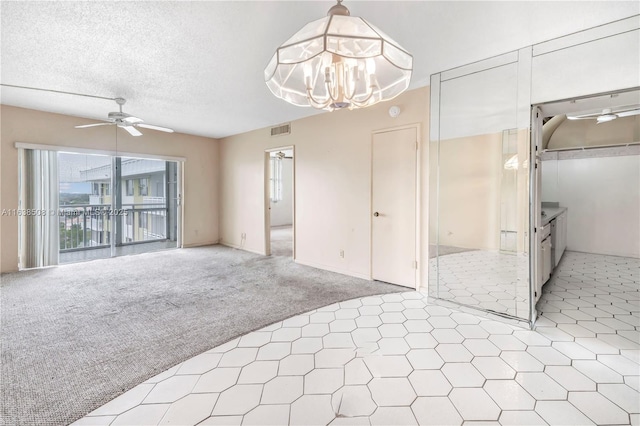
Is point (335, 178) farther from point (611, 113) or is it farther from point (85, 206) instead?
point (85, 206)

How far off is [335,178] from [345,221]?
2.18ft

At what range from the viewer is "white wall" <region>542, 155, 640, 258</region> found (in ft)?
14.9

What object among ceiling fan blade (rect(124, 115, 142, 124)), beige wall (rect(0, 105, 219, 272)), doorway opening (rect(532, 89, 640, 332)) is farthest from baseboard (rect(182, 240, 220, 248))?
doorway opening (rect(532, 89, 640, 332))

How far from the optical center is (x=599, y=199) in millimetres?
4848

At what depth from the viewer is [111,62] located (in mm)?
2635

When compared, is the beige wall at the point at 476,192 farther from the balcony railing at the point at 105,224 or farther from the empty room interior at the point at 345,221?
the balcony railing at the point at 105,224

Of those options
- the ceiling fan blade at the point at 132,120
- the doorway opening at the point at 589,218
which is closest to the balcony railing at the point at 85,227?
the ceiling fan blade at the point at 132,120

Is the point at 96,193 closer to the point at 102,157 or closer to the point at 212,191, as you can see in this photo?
the point at 102,157

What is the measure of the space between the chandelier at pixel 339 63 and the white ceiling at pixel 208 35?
66 centimetres

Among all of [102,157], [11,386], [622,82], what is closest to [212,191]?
[102,157]

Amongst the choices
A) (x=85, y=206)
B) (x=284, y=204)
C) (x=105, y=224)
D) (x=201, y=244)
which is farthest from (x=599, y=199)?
(x=85, y=206)

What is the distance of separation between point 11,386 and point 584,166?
25.3 ft

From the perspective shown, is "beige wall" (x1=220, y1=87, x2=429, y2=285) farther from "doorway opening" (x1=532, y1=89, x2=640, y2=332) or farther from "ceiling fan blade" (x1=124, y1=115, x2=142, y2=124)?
"ceiling fan blade" (x1=124, y1=115, x2=142, y2=124)

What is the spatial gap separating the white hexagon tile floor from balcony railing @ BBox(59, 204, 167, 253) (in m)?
4.56
